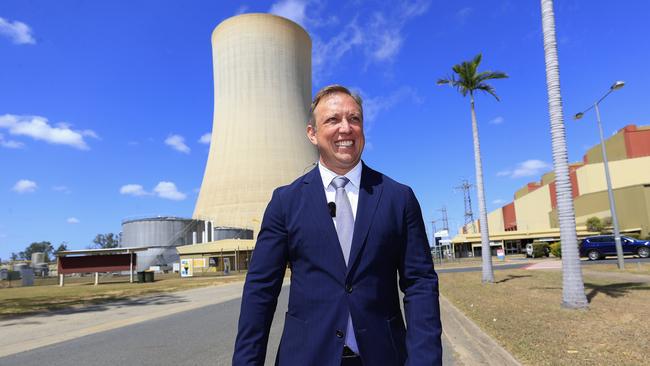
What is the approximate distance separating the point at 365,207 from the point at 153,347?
7.09m

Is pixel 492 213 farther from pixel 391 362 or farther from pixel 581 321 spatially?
pixel 391 362

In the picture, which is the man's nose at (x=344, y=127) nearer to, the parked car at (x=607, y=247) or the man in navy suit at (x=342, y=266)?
the man in navy suit at (x=342, y=266)

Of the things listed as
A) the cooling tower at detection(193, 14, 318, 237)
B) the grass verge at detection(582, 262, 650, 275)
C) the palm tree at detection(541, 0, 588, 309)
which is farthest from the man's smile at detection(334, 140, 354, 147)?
the cooling tower at detection(193, 14, 318, 237)

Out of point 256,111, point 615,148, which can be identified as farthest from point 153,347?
point 615,148

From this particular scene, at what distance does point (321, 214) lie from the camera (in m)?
1.82

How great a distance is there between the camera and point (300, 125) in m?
48.1

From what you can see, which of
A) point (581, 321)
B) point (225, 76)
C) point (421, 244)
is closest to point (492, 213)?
point (225, 76)

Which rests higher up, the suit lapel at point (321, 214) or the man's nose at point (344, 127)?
the man's nose at point (344, 127)

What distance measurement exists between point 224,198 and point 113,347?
142ft

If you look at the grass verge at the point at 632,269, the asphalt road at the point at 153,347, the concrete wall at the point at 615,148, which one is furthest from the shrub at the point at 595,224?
the asphalt road at the point at 153,347

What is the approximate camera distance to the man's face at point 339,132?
192cm

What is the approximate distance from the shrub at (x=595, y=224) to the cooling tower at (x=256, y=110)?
109 ft

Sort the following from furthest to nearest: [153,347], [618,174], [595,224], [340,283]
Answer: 1. [618,174]
2. [595,224]
3. [153,347]
4. [340,283]

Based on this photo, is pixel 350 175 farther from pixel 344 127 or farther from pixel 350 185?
pixel 344 127
